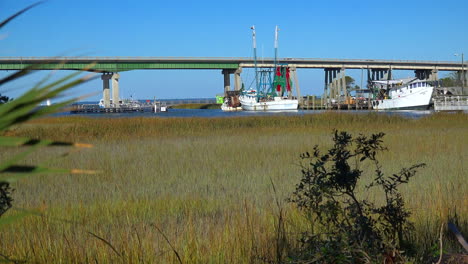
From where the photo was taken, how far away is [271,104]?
83.1 m

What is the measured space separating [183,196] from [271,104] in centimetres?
7384

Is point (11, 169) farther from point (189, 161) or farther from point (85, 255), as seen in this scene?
point (189, 161)

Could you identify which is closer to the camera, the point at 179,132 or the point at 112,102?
the point at 179,132

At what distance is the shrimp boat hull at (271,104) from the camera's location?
80688mm

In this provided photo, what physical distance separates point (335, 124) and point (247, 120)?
187 inches

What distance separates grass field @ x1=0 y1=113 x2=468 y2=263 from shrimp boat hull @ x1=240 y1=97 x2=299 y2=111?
181 ft

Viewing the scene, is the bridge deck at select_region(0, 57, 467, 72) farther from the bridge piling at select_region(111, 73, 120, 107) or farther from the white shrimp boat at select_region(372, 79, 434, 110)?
the white shrimp boat at select_region(372, 79, 434, 110)

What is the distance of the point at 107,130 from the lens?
26.0 meters

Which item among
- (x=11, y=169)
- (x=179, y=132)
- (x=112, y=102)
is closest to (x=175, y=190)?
(x=11, y=169)

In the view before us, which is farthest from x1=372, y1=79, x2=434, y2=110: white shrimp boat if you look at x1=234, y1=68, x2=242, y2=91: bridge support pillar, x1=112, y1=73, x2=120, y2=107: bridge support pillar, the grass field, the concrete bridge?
x1=112, y1=73, x2=120, y2=107: bridge support pillar

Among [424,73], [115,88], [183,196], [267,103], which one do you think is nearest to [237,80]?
[267,103]

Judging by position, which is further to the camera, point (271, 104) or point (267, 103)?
point (267, 103)

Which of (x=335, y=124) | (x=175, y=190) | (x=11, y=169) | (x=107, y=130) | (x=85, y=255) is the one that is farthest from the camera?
(x=335, y=124)

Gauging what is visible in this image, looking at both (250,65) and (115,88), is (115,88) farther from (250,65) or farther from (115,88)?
Answer: (250,65)
